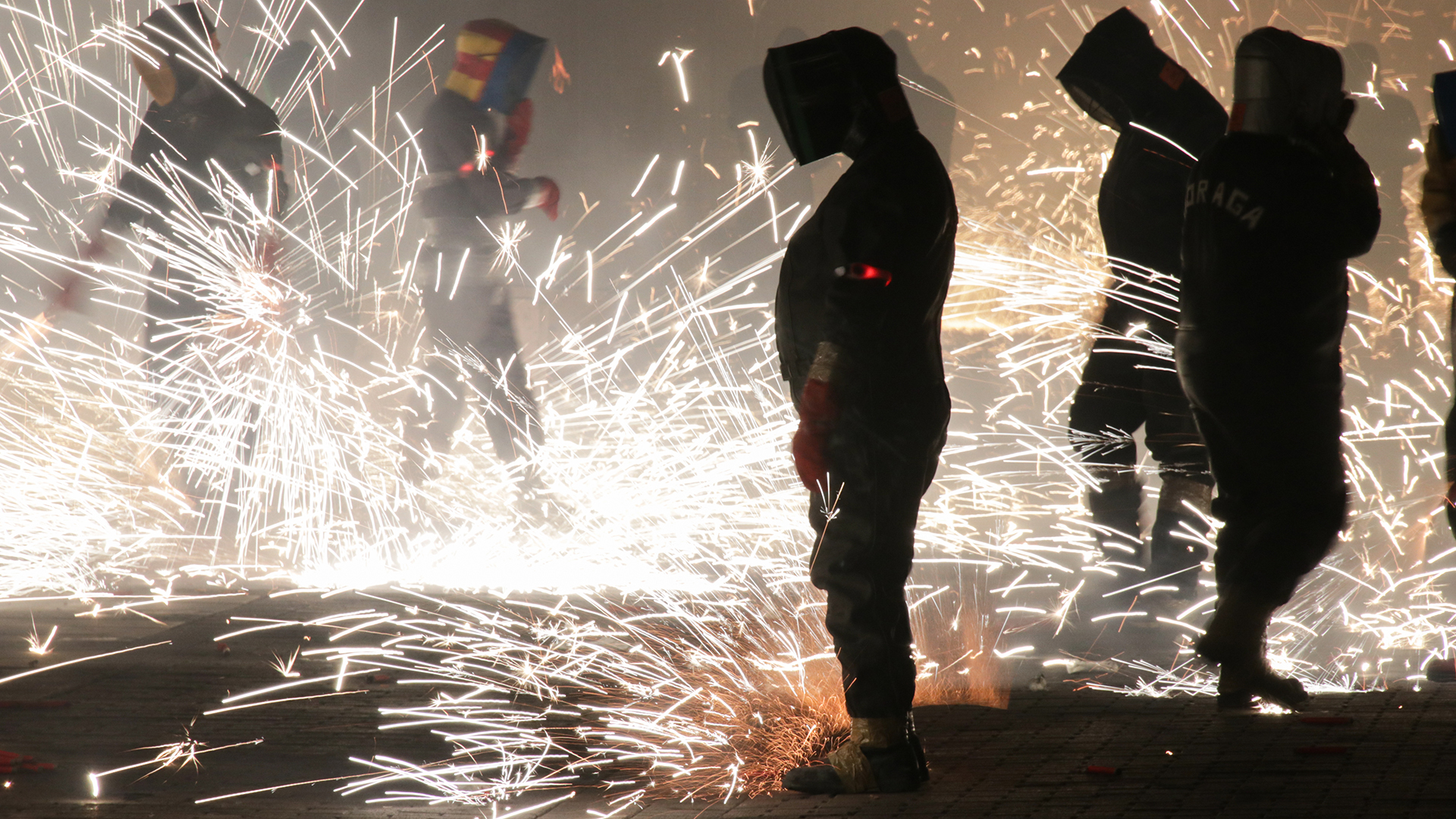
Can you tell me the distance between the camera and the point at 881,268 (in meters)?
2.30

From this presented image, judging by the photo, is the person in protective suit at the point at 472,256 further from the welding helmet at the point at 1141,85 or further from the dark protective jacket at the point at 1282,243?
the dark protective jacket at the point at 1282,243

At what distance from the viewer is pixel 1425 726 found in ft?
8.38

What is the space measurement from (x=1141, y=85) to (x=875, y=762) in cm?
237

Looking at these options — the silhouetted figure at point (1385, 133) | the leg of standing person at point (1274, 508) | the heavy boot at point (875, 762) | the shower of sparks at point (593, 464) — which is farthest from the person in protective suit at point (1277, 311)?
the silhouetted figure at point (1385, 133)

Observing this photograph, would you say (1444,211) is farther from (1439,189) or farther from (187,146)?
(187,146)

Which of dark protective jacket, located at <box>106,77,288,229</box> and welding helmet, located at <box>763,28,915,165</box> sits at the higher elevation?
dark protective jacket, located at <box>106,77,288,229</box>

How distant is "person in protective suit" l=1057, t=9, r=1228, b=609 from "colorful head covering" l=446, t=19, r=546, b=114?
3.30 meters

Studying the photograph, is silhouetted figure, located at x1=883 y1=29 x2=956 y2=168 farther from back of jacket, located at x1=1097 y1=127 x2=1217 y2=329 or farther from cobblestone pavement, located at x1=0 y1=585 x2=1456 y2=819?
cobblestone pavement, located at x1=0 y1=585 x2=1456 y2=819

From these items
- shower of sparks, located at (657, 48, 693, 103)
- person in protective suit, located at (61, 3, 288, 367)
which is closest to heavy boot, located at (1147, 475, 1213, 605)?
person in protective suit, located at (61, 3, 288, 367)

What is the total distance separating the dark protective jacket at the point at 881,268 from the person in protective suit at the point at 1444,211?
1.33m

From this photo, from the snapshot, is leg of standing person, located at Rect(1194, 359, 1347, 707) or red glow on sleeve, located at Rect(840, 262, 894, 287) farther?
leg of standing person, located at Rect(1194, 359, 1347, 707)

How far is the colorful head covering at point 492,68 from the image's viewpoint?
6055 millimetres

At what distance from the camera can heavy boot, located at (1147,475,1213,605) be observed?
145 inches

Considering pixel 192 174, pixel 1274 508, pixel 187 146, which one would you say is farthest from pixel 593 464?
pixel 1274 508
